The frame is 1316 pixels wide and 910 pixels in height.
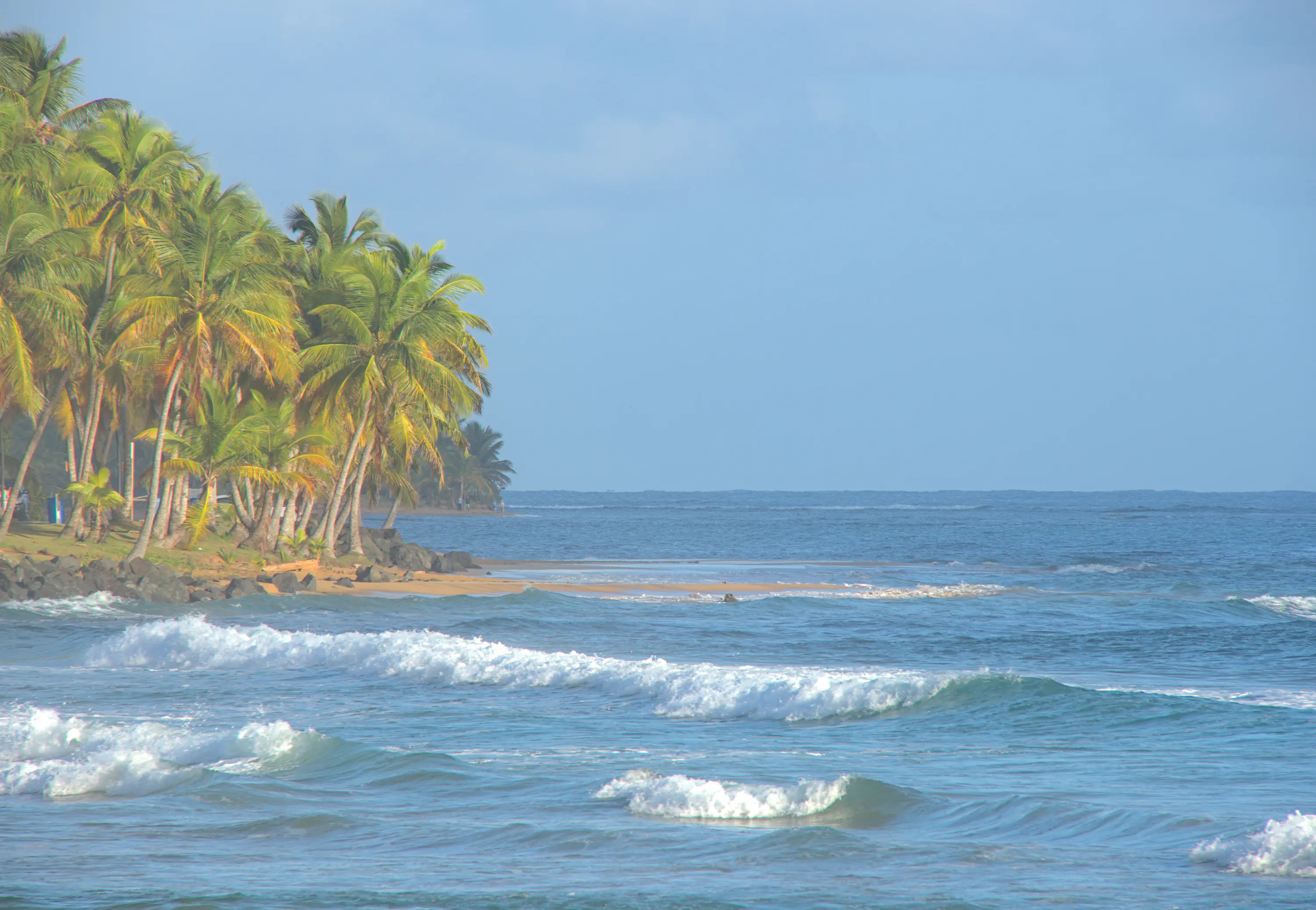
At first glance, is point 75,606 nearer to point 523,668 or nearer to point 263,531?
point 263,531

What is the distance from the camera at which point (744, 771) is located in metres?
10.9

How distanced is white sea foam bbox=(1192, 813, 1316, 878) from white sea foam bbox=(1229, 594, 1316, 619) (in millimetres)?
21748

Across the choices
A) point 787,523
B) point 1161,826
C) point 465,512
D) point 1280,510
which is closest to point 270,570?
point 1161,826

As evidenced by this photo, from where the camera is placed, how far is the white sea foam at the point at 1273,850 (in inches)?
308

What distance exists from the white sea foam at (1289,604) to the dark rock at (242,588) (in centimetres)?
2422

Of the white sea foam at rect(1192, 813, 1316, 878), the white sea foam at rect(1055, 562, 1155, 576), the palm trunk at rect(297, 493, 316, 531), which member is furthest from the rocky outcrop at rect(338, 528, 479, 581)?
the white sea foam at rect(1192, 813, 1316, 878)

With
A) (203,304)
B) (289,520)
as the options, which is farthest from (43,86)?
(289,520)

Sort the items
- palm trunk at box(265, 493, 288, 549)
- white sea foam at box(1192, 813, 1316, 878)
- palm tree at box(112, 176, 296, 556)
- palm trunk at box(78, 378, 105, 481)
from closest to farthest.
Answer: white sea foam at box(1192, 813, 1316, 878) < palm tree at box(112, 176, 296, 556) < palm trunk at box(78, 378, 105, 481) < palm trunk at box(265, 493, 288, 549)

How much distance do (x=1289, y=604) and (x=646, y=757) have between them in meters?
23.8

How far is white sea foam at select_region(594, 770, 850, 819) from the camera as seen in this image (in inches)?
371

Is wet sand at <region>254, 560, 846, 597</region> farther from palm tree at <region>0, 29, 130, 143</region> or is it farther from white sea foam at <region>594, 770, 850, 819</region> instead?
white sea foam at <region>594, 770, 850, 819</region>

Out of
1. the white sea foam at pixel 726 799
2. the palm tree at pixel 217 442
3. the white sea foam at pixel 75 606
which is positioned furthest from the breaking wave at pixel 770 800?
the palm tree at pixel 217 442

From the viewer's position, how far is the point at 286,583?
28.3 m

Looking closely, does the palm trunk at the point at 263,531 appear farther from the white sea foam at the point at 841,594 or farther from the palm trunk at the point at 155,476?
the white sea foam at the point at 841,594
